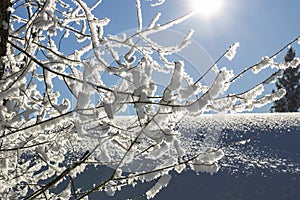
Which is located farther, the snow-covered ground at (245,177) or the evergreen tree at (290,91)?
the evergreen tree at (290,91)

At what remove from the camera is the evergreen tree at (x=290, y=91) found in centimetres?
3491

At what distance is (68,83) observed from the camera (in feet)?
8.28

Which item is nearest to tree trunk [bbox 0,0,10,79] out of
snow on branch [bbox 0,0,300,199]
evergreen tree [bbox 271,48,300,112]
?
snow on branch [bbox 0,0,300,199]

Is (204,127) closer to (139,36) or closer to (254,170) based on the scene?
(254,170)

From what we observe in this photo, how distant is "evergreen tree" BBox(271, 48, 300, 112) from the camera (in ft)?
115

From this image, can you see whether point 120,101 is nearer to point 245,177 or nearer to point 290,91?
point 245,177

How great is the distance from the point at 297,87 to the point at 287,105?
1.96 meters

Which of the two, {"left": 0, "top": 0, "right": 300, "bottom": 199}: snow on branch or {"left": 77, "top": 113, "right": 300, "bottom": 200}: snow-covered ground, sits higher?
{"left": 0, "top": 0, "right": 300, "bottom": 199}: snow on branch

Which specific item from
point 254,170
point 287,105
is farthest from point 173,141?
point 287,105

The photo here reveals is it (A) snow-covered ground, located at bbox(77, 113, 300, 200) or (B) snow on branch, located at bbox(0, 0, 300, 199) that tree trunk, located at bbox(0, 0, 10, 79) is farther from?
(A) snow-covered ground, located at bbox(77, 113, 300, 200)

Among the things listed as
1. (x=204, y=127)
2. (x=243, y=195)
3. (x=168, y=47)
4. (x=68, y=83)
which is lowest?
(x=243, y=195)

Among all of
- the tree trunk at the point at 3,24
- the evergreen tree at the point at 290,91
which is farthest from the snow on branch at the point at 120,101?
the evergreen tree at the point at 290,91

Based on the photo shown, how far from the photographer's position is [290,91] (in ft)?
117

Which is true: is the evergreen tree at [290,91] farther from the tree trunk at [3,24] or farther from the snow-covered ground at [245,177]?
the tree trunk at [3,24]
